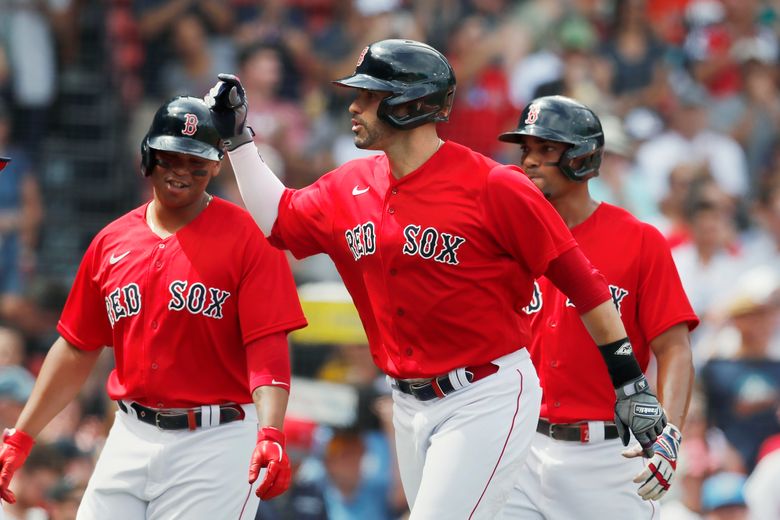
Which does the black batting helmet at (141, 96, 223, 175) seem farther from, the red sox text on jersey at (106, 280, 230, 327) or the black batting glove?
the red sox text on jersey at (106, 280, 230, 327)

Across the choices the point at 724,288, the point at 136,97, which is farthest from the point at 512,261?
the point at 136,97

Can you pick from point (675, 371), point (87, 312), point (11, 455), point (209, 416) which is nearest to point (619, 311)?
point (675, 371)

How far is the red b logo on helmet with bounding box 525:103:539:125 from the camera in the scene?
5473 mm

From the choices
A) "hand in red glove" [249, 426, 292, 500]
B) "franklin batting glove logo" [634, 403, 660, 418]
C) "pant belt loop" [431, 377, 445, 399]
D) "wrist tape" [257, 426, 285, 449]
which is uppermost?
"pant belt loop" [431, 377, 445, 399]

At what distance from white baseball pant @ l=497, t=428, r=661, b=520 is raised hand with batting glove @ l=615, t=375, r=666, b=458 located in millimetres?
650

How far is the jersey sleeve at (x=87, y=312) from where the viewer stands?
Result: 5270 millimetres

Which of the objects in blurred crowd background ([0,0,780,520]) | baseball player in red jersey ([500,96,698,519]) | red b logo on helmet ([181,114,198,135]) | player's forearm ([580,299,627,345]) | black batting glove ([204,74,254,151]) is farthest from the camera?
blurred crowd background ([0,0,780,520])

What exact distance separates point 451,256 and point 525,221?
29cm

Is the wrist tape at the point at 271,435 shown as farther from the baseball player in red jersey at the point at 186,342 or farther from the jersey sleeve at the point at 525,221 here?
the jersey sleeve at the point at 525,221

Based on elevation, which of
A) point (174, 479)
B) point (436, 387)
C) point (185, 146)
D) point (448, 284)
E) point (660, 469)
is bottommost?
point (174, 479)

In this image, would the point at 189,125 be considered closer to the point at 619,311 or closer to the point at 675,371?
the point at 619,311

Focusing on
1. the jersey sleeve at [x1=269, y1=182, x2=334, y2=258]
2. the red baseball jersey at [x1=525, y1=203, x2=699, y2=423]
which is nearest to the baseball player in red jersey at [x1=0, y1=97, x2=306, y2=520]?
the jersey sleeve at [x1=269, y1=182, x2=334, y2=258]

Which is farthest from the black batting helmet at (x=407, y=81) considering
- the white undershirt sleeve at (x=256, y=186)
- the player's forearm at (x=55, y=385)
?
the player's forearm at (x=55, y=385)

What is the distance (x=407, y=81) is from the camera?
4742 mm
